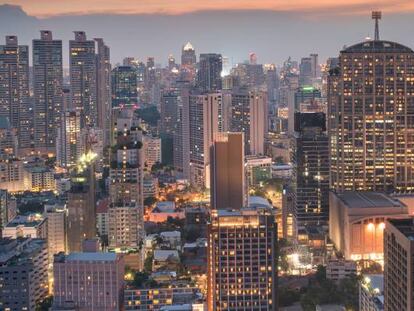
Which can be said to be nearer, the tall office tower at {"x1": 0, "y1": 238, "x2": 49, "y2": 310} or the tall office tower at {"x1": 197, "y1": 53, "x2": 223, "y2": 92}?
the tall office tower at {"x1": 0, "y1": 238, "x2": 49, "y2": 310}

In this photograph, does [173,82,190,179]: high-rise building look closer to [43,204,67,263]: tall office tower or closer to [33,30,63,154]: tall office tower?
[33,30,63,154]: tall office tower

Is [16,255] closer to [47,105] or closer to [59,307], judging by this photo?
[59,307]

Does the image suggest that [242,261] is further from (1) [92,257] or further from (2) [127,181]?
(2) [127,181]

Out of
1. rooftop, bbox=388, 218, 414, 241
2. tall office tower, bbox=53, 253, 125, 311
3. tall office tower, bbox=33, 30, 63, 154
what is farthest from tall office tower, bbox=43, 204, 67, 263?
tall office tower, bbox=33, 30, 63, 154

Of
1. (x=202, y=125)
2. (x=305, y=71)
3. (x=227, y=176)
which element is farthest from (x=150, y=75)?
(x=227, y=176)

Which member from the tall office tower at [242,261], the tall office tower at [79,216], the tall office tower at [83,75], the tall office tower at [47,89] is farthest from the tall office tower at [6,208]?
the tall office tower at [83,75]

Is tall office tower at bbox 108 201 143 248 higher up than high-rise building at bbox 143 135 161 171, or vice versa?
high-rise building at bbox 143 135 161 171

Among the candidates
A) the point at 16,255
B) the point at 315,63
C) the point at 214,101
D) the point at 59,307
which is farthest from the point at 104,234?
the point at 315,63
